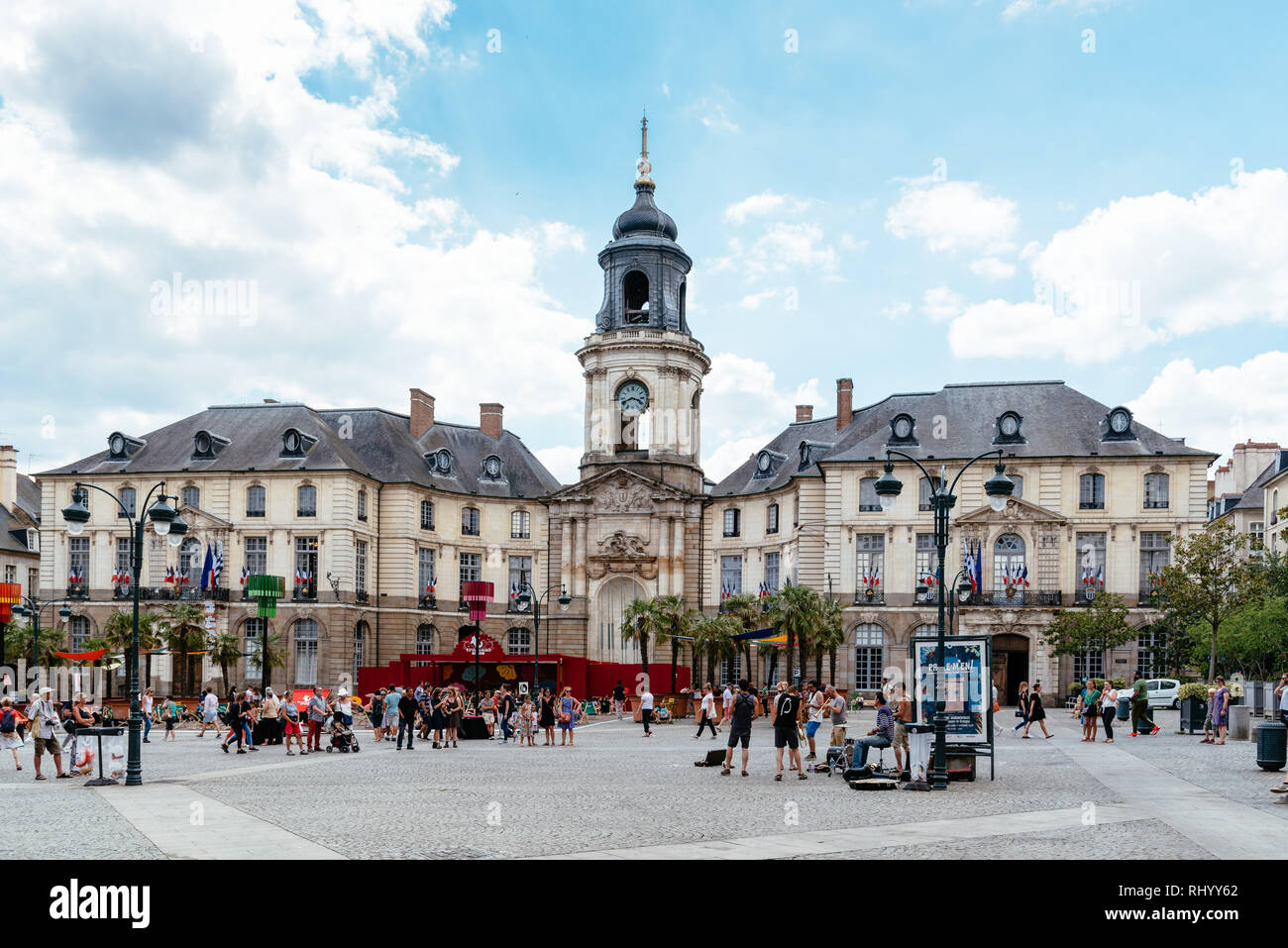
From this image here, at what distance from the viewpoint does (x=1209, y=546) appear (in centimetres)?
4525

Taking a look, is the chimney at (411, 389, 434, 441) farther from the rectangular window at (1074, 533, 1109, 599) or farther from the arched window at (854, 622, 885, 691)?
the rectangular window at (1074, 533, 1109, 599)

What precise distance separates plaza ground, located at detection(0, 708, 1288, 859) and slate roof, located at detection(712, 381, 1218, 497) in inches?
1147

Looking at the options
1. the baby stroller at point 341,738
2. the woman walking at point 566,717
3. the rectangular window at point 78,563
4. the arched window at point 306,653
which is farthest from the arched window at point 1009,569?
the rectangular window at point 78,563

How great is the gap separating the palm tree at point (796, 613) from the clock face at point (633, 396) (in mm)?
20000

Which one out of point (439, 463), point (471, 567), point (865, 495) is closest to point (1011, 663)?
point (865, 495)

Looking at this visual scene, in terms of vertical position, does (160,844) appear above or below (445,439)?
below

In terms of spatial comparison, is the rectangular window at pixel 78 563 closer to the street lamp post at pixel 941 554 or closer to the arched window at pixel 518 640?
the arched window at pixel 518 640

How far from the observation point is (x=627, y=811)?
1698 cm

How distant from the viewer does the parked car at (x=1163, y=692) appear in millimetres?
49156

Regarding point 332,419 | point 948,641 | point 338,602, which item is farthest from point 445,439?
point 948,641

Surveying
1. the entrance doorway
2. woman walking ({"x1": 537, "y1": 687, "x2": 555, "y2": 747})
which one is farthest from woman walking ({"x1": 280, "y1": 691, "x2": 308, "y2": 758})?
the entrance doorway

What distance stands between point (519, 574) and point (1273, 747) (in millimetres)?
47312
